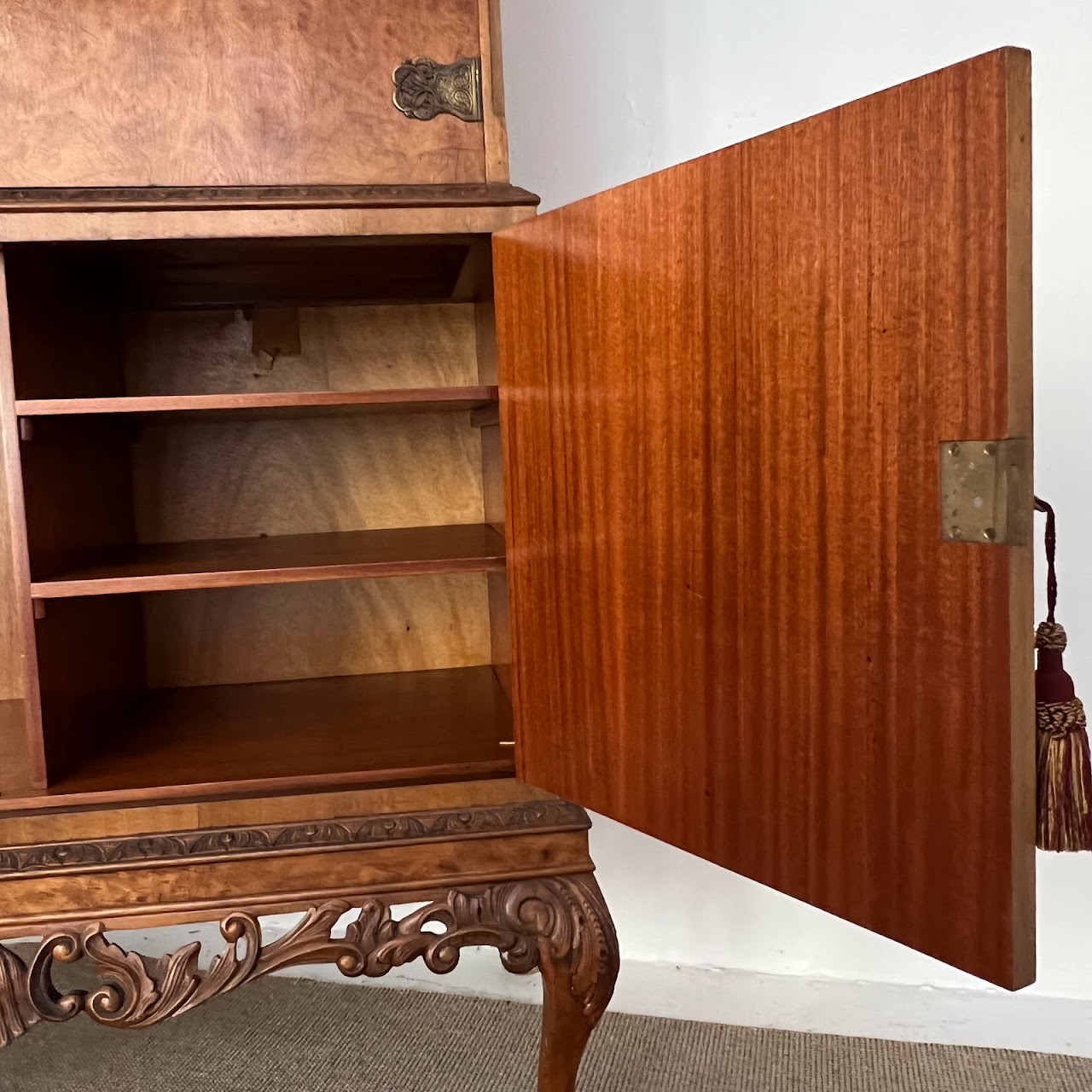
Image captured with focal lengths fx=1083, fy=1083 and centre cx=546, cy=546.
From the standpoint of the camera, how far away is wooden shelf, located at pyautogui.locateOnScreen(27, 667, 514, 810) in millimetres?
1128

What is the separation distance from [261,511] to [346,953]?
71 centimetres

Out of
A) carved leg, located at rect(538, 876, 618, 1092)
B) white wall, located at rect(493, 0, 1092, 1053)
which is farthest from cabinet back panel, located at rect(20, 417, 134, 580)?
white wall, located at rect(493, 0, 1092, 1053)

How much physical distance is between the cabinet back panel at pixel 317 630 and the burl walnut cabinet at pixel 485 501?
0.03ft

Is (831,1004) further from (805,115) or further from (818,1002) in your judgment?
(805,115)

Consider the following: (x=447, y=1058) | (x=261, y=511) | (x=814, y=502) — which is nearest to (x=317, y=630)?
(x=261, y=511)

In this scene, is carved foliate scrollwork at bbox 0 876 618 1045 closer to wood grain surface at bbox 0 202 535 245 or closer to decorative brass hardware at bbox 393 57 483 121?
wood grain surface at bbox 0 202 535 245

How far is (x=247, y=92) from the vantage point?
1.04 m

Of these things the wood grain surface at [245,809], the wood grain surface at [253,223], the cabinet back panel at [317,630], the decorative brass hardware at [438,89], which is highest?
the decorative brass hardware at [438,89]

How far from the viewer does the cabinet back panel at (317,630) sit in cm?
159

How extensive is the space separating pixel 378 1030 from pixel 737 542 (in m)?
1.28

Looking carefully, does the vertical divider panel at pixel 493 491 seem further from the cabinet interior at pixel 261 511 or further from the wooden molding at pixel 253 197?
the wooden molding at pixel 253 197

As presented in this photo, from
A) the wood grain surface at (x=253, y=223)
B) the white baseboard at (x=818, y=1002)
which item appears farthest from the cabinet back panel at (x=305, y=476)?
the white baseboard at (x=818, y=1002)

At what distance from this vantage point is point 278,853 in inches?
43.9

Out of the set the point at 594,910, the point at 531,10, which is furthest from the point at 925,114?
the point at 531,10
